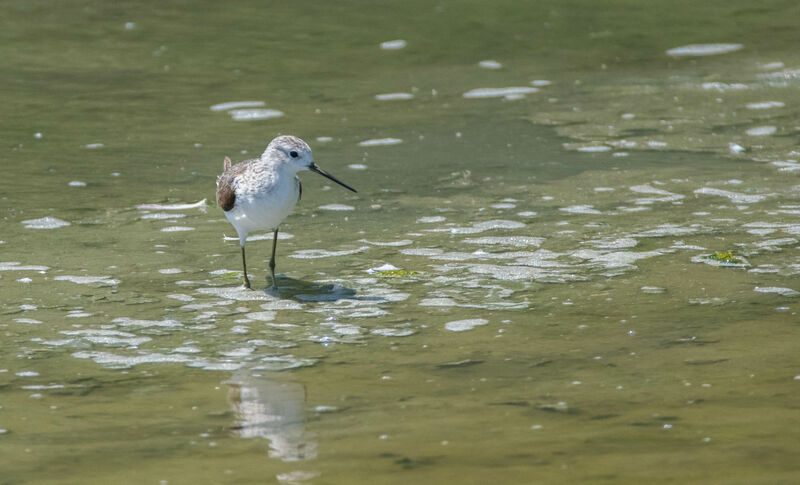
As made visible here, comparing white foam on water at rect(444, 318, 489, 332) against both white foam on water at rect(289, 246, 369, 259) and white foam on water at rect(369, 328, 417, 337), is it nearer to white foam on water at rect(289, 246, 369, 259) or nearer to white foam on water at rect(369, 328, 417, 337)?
white foam on water at rect(369, 328, 417, 337)

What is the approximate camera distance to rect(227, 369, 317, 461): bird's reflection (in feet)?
16.8

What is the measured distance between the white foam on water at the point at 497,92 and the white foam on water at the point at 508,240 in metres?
5.63

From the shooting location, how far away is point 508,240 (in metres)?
8.95

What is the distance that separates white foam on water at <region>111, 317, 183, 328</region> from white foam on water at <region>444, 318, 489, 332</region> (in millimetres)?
1765

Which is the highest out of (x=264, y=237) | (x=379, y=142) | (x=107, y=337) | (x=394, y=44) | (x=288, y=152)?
(x=288, y=152)

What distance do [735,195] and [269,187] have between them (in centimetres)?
460

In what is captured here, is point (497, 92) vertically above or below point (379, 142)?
above

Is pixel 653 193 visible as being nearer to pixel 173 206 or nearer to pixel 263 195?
pixel 263 195

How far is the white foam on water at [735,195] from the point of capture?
9.84 meters

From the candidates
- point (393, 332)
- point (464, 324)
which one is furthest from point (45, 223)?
point (464, 324)

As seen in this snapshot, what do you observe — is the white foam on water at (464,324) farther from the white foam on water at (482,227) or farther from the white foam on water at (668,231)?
the white foam on water at (668,231)

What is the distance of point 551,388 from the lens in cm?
584

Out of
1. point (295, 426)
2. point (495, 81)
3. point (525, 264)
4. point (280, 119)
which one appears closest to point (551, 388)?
point (295, 426)

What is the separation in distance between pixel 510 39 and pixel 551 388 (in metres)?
11.8
